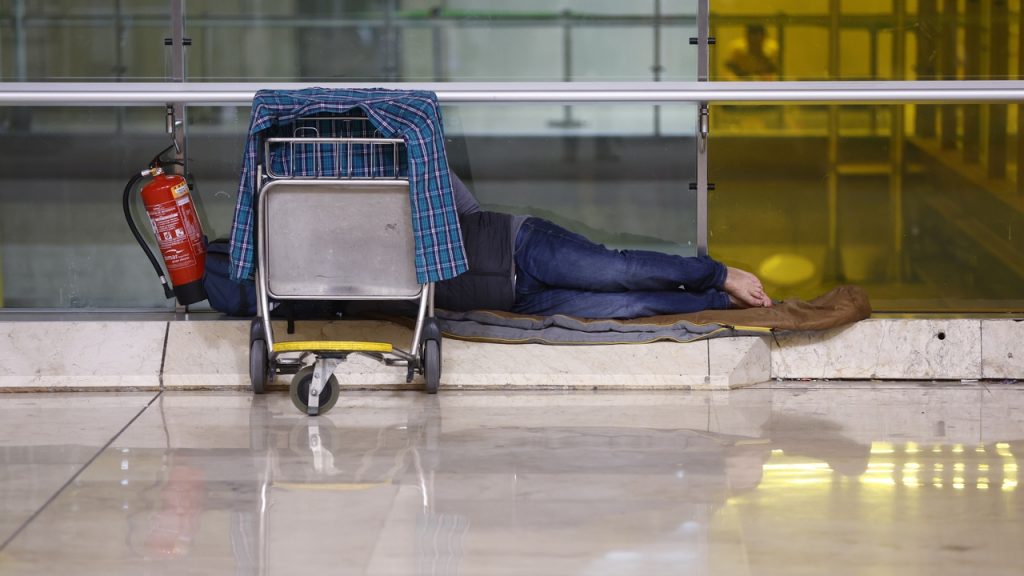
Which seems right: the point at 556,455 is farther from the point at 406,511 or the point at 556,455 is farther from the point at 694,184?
the point at 694,184

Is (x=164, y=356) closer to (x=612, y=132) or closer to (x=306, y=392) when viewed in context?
(x=306, y=392)

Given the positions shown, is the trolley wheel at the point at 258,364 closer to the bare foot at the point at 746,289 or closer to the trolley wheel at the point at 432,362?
the trolley wheel at the point at 432,362

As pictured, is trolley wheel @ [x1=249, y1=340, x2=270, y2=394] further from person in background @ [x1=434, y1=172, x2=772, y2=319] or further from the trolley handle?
person in background @ [x1=434, y1=172, x2=772, y2=319]

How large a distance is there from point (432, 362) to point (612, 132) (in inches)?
49.5

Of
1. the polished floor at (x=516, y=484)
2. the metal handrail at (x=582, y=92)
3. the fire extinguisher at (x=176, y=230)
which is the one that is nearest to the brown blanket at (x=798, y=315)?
the polished floor at (x=516, y=484)

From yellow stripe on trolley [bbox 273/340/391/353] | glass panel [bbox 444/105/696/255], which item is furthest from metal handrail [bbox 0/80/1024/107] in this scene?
yellow stripe on trolley [bbox 273/340/391/353]

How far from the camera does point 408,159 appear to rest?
378 centimetres

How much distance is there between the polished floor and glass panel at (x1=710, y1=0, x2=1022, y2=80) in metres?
1.30

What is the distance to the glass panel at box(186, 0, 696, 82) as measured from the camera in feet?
15.2

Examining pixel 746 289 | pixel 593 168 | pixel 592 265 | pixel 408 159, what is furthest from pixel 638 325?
pixel 408 159

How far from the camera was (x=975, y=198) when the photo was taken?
470 cm

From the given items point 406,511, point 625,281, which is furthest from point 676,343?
point 406,511

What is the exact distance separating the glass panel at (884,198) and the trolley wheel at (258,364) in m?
1.76

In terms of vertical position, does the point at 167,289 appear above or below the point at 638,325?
above
